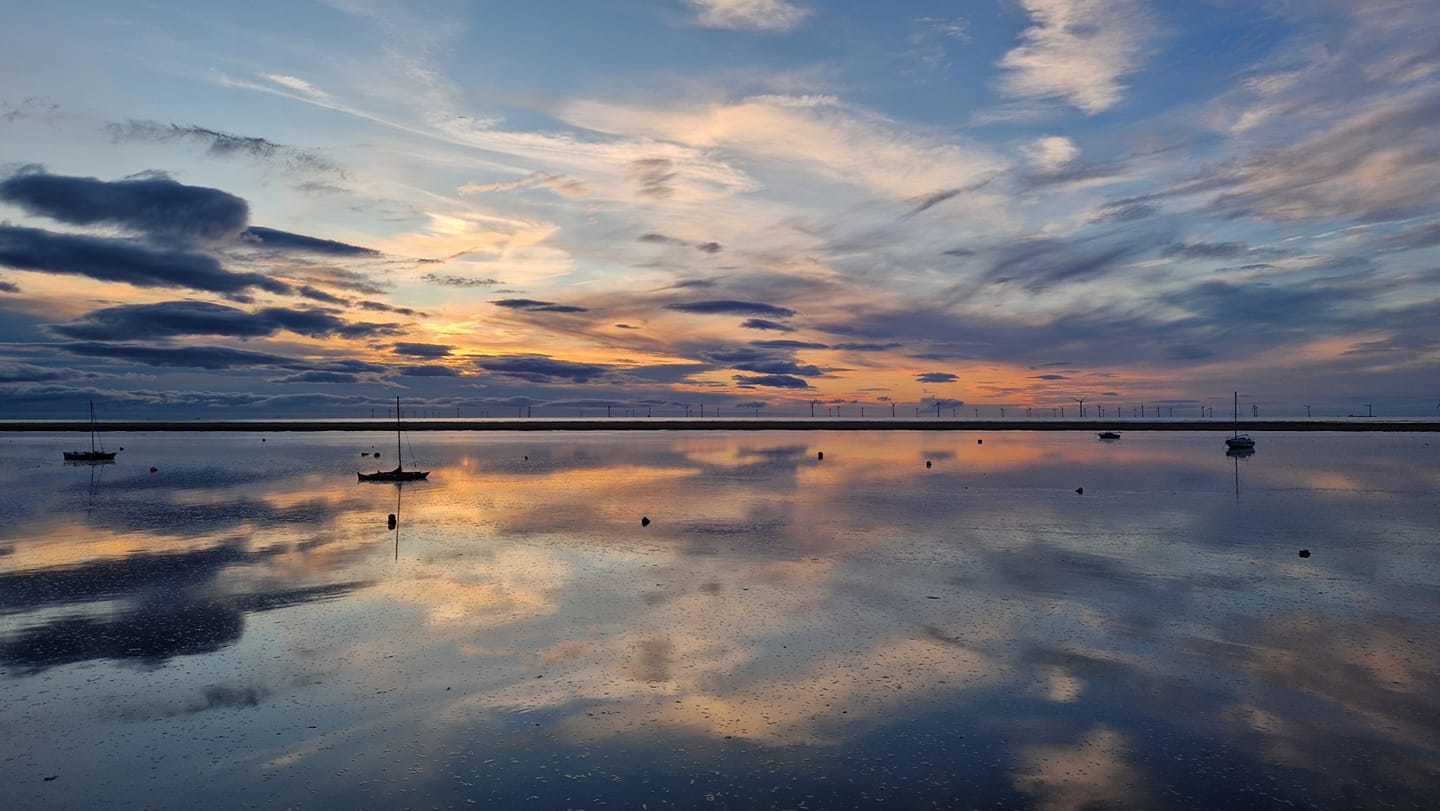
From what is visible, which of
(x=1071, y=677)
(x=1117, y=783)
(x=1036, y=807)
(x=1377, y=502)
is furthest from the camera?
(x=1377, y=502)

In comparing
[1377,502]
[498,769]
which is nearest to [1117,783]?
[498,769]

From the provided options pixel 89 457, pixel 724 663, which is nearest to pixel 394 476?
pixel 89 457

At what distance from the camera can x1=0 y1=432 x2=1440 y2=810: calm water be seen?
13734mm

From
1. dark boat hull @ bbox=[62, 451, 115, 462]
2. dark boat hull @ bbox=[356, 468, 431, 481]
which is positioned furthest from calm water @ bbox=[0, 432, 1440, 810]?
dark boat hull @ bbox=[62, 451, 115, 462]

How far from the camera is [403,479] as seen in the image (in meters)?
75.2

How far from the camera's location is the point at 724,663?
19.8m

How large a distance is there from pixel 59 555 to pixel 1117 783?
41340 millimetres

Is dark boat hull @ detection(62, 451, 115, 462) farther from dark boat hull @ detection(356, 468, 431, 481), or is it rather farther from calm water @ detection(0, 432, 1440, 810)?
calm water @ detection(0, 432, 1440, 810)

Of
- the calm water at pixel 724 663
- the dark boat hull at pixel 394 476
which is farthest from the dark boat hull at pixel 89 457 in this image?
the calm water at pixel 724 663

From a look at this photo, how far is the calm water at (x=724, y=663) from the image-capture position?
45.1ft

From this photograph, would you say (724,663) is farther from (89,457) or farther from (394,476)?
(89,457)

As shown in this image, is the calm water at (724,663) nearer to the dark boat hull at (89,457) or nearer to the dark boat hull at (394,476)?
the dark boat hull at (394,476)

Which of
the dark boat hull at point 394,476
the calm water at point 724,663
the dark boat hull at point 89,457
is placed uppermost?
the dark boat hull at point 89,457

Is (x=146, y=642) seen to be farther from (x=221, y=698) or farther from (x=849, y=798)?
(x=849, y=798)
